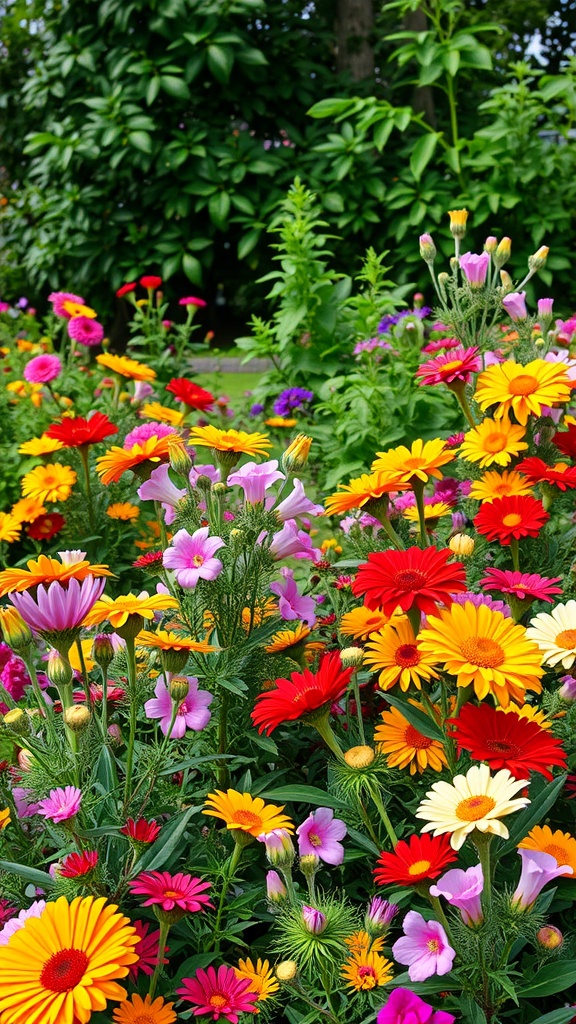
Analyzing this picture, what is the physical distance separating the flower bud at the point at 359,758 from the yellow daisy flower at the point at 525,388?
0.53m

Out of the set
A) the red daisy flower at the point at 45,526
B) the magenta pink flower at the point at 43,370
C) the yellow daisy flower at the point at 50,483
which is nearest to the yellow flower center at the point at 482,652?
the yellow daisy flower at the point at 50,483

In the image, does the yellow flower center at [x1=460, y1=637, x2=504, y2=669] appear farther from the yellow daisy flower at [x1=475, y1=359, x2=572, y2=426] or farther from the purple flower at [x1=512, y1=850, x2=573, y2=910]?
the yellow daisy flower at [x1=475, y1=359, x2=572, y2=426]

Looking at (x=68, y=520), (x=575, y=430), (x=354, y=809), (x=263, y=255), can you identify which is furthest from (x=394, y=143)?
(x=354, y=809)

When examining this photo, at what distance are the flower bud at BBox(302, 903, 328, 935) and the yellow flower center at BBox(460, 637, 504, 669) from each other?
0.95 feet

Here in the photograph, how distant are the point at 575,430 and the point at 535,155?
3762 mm

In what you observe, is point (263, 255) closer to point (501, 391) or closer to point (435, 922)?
point (501, 391)

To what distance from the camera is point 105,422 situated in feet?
6.08

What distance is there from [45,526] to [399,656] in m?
1.31

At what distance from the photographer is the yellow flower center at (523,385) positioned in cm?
132

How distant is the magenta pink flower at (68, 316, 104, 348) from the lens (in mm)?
2770

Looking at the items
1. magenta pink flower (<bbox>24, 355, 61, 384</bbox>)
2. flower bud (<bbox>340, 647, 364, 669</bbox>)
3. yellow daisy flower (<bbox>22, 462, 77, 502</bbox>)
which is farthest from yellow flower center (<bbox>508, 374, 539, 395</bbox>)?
magenta pink flower (<bbox>24, 355, 61, 384</bbox>)

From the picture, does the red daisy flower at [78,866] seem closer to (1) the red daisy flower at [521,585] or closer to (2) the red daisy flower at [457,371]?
(1) the red daisy flower at [521,585]

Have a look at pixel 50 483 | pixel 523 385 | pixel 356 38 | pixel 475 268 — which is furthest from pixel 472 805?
pixel 356 38

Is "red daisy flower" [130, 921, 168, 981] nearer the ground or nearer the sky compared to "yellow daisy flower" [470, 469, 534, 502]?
nearer the ground
